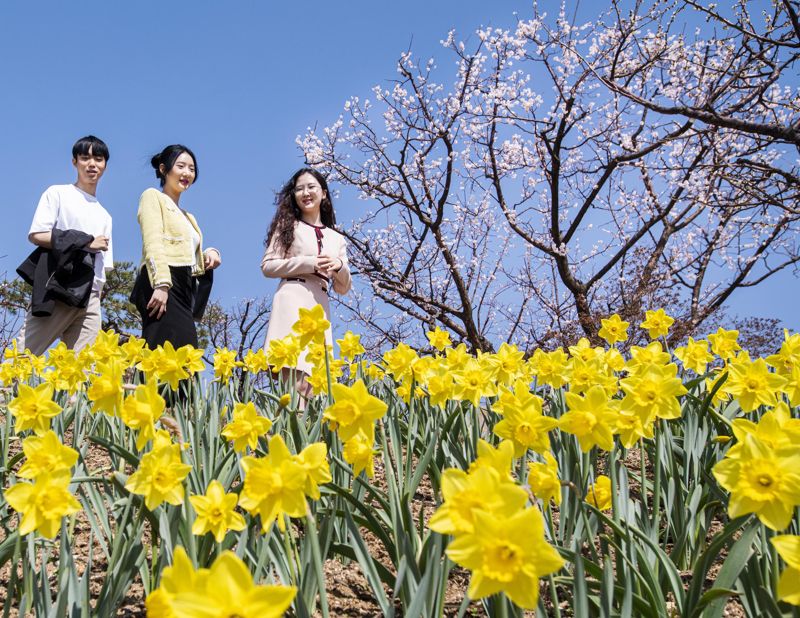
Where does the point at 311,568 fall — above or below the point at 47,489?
below

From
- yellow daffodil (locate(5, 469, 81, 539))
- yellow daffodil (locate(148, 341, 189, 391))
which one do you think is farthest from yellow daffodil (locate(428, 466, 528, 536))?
yellow daffodil (locate(148, 341, 189, 391))

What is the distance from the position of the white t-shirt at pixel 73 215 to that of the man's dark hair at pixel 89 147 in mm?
275

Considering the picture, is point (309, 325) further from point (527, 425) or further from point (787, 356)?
point (787, 356)

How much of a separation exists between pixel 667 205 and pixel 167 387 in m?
8.06

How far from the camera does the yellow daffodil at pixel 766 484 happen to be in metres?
1.02

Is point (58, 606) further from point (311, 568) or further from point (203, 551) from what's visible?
point (311, 568)

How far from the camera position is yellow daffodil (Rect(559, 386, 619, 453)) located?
1364 mm

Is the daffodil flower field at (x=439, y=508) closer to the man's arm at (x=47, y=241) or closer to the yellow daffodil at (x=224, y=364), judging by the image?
the yellow daffodil at (x=224, y=364)

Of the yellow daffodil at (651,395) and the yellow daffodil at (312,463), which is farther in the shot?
the yellow daffodil at (651,395)

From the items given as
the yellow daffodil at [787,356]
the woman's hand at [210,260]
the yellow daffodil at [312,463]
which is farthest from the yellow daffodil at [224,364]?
the yellow daffodil at [787,356]

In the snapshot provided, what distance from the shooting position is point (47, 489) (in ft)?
3.87

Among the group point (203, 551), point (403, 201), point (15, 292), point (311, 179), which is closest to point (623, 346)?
point (403, 201)

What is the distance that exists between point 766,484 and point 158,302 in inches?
152

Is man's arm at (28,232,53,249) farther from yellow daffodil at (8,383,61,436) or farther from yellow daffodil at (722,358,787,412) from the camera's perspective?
yellow daffodil at (722,358,787,412)
